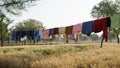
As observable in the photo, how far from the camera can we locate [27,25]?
3127 inches

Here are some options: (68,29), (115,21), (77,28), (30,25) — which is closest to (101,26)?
(115,21)

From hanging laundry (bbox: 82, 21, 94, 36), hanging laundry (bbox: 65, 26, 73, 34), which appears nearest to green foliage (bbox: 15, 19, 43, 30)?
hanging laundry (bbox: 65, 26, 73, 34)

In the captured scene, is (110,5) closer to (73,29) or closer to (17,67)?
(73,29)

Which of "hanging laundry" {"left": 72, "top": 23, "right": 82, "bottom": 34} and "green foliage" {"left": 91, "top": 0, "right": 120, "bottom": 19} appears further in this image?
"green foliage" {"left": 91, "top": 0, "right": 120, "bottom": 19}

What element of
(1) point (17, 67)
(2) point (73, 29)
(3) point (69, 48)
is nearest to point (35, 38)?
(2) point (73, 29)

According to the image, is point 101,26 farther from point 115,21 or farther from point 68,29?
point 68,29

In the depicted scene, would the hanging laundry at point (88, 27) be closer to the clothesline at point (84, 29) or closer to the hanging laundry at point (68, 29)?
the clothesline at point (84, 29)

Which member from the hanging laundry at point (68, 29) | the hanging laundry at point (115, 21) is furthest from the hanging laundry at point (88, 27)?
the hanging laundry at point (68, 29)

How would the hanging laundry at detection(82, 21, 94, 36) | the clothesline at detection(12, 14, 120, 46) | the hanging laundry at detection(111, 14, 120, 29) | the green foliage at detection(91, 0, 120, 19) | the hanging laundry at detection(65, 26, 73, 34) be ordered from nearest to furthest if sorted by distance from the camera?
the hanging laundry at detection(111, 14, 120, 29) → the clothesline at detection(12, 14, 120, 46) → the hanging laundry at detection(82, 21, 94, 36) → the hanging laundry at detection(65, 26, 73, 34) → the green foliage at detection(91, 0, 120, 19)

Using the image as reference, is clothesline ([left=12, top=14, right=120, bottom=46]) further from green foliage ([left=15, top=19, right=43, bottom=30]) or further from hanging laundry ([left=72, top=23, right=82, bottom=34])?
green foliage ([left=15, top=19, right=43, bottom=30])

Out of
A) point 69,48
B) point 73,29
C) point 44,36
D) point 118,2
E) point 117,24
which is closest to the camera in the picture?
point 117,24

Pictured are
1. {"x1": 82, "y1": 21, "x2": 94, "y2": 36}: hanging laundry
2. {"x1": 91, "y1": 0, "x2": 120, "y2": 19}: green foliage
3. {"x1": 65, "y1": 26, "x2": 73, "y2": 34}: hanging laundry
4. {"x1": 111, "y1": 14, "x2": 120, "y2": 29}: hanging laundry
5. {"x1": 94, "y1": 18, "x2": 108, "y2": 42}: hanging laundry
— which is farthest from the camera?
{"x1": 91, "y1": 0, "x2": 120, "y2": 19}: green foliage

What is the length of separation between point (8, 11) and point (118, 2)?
3865 cm

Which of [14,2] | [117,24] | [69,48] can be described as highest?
[14,2]
